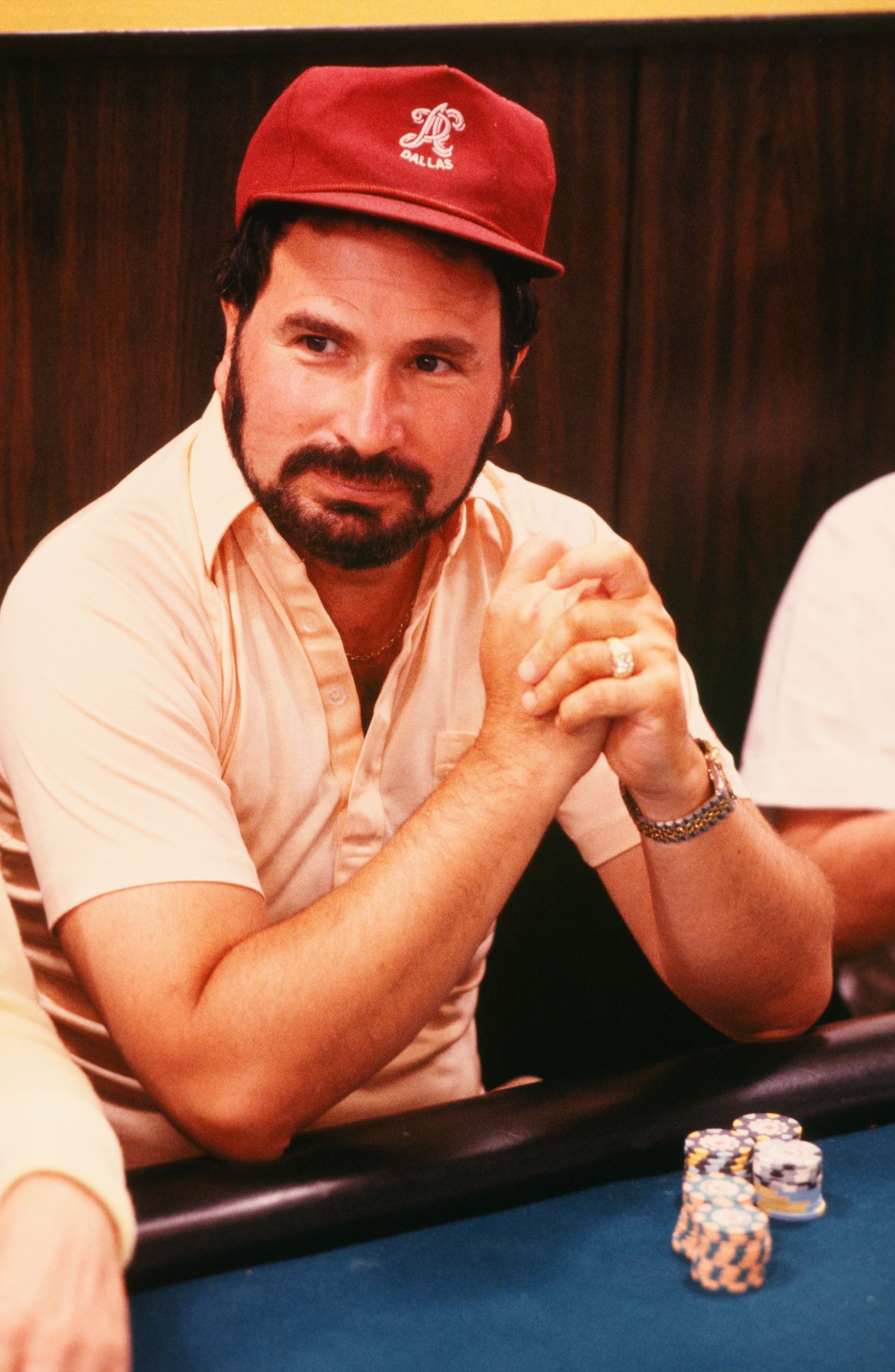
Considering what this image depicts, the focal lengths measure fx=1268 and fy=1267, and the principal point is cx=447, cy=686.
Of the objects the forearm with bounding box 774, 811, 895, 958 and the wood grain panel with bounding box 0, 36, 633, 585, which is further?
the wood grain panel with bounding box 0, 36, 633, 585

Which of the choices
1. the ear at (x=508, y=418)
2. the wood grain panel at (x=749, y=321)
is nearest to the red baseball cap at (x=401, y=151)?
the ear at (x=508, y=418)

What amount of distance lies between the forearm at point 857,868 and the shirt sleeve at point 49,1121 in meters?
0.99

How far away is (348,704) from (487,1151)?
0.59m

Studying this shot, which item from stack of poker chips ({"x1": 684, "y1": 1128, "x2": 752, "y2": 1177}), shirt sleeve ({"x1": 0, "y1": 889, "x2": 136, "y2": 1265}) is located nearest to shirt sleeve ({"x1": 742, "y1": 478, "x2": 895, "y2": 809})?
stack of poker chips ({"x1": 684, "y1": 1128, "x2": 752, "y2": 1177})

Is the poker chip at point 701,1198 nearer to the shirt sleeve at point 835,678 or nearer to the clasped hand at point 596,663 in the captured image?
the clasped hand at point 596,663

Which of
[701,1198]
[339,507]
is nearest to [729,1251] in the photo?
[701,1198]

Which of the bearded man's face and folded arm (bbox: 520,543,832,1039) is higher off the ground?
the bearded man's face

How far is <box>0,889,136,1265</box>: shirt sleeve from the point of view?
70 centimetres

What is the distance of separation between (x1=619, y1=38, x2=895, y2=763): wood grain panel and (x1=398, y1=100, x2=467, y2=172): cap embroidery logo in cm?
79

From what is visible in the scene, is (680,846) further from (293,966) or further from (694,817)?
(293,966)

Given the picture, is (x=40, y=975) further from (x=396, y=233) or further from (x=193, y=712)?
(x=396, y=233)

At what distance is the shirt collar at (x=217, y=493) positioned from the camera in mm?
1313

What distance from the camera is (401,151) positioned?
1.27 m

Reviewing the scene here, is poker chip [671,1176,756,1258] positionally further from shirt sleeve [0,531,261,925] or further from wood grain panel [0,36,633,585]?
wood grain panel [0,36,633,585]
